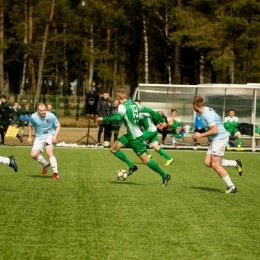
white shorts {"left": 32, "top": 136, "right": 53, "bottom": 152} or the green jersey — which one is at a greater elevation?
the green jersey

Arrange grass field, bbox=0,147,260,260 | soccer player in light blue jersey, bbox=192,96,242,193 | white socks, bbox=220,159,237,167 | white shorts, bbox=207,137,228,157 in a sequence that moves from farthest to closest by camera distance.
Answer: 1. white socks, bbox=220,159,237,167
2. white shorts, bbox=207,137,228,157
3. soccer player in light blue jersey, bbox=192,96,242,193
4. grass field, bbox=0,147,260,260

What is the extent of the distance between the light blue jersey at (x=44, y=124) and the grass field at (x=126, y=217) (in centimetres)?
→ 97

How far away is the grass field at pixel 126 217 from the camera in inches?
353

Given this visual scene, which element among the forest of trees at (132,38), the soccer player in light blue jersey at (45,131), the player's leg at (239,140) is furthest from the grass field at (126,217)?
the forest of trees at (132,38)

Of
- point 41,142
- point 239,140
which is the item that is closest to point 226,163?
point 41,142

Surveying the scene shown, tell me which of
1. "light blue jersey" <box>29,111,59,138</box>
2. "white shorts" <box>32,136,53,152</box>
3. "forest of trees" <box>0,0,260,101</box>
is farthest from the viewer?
"forest of trees" <box>0,0,260,101</box>

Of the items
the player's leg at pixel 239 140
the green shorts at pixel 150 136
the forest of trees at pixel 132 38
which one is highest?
the forest of trees at pixel 132 38

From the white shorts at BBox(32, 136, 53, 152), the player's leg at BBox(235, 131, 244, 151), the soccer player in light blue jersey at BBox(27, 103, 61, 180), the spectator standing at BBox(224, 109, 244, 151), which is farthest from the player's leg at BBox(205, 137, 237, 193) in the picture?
the player's leg at BBox(235, 131, 244, 151)

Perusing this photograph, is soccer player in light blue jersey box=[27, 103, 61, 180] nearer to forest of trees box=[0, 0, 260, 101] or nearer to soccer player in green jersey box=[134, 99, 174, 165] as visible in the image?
soccer player in green jersey box=[134, 99, 174, 165]

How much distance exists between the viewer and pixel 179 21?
46.3 metres

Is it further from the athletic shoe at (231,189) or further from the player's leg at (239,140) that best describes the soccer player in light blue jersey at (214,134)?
the player's leg at (239,140)

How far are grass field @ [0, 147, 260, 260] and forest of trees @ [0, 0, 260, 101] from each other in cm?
2711

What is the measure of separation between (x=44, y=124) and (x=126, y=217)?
253 inches

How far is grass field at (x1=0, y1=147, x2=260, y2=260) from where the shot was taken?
353 inches
